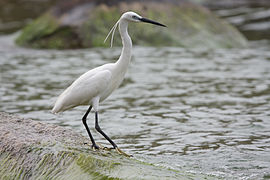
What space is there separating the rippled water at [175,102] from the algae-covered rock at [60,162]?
2.99ft

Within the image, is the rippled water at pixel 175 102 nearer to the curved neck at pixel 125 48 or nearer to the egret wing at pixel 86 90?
the egret wing at pixel 86 90

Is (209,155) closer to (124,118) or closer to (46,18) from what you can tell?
(124,118)

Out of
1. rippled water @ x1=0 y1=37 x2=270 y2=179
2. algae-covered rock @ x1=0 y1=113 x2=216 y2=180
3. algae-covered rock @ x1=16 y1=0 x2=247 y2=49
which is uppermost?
algae-covered rock @ x1=16 y1=0 x2=247 y2=49

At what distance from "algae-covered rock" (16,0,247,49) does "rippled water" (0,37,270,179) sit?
477 mm

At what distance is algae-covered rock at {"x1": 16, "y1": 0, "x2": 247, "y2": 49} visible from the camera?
560 inches

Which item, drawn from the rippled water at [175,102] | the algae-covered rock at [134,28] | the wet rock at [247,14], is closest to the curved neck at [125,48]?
the rippled water at [175,102]

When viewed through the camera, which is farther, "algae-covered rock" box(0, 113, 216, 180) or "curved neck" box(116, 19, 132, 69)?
"curved neck" box(116, 19, 132, 69)

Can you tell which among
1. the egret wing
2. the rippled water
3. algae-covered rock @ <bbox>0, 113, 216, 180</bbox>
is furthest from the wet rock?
algae-covered rock @ <bbox>0, 113, 216, 180</bbox>

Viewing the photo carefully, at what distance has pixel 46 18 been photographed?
48.6 ft

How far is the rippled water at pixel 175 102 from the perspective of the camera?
21.7 ft

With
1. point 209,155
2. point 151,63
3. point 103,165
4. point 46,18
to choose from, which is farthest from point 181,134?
point 46,18

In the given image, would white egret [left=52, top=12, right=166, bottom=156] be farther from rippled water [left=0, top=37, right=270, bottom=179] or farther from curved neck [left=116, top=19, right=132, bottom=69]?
rippled water [left=0, top=37, right=270, bottom=179]

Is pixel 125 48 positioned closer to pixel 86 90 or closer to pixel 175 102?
pixel 86 90

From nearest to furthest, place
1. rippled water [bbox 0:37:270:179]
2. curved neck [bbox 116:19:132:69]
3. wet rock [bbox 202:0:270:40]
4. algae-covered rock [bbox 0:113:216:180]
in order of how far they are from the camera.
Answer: algae-covered rock [bbox 0:113:216:180], curved neck [bbox 116:19:132:69], rippled water [bbox 0:37:270:179], wet rock [bbox 202:0:270:40]
